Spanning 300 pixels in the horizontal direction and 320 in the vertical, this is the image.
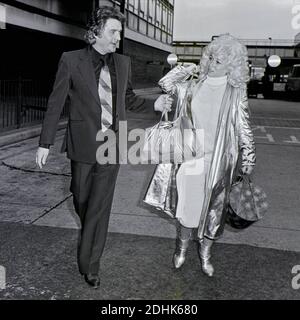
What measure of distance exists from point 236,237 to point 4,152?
5442mm

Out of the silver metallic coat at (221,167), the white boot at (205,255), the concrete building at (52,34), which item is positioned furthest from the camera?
the concrete building at (52,34)

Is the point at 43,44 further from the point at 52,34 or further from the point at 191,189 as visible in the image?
the point at 191,189

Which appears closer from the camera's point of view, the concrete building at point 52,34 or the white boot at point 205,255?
the white boot at point 205,255

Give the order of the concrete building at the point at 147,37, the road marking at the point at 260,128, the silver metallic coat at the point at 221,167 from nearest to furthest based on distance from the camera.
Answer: the silver metallic coat at the point at 221,167 → the road marking at the point at 260,128 → the concrete building at the point at 147,37

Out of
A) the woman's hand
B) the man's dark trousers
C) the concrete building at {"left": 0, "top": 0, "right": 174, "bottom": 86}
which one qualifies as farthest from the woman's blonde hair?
the concrete building at {"left": 0, "top": 0, "right": 174, "bottom": 86}

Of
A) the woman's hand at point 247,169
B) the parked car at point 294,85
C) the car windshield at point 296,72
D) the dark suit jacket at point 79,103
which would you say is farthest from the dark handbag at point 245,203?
the car windshield at point 296,72

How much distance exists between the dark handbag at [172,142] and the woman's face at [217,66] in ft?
1.15

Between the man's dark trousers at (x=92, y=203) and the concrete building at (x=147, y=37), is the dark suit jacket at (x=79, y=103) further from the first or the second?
the concrete building at (x=147, y=37)

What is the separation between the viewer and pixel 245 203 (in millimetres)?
3617

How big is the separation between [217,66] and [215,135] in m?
0.50

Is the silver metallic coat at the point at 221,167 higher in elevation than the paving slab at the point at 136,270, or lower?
higher

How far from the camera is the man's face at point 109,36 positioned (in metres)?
3.11

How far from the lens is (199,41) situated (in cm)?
5722

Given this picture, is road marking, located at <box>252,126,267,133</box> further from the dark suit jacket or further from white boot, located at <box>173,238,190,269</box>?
the dark suit jacket
